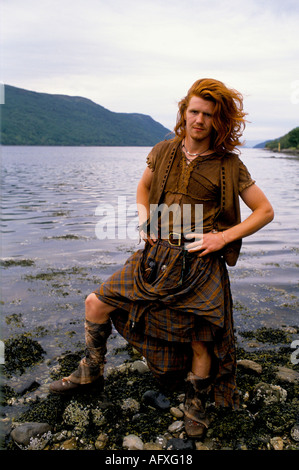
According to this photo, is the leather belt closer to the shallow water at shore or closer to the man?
the man

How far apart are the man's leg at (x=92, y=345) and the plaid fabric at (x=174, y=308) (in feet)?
0.31

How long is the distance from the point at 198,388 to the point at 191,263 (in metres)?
1.18

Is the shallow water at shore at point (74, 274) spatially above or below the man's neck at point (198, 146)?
below

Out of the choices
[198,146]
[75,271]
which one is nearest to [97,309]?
[198,146]

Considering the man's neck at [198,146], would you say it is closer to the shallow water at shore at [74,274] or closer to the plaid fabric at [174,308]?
the plaid fabric at [174,308]

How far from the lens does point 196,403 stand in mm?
3941

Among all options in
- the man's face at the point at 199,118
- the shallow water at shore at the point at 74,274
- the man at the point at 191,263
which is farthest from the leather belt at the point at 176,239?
the shallow water at shore at the point at 74,274

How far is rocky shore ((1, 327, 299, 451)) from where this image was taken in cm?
375

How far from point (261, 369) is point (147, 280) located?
205 centimetres

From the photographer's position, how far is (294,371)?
4934 mm

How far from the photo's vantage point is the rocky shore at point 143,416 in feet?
12.3

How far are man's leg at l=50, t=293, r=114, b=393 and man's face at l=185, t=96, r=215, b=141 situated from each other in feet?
5.82

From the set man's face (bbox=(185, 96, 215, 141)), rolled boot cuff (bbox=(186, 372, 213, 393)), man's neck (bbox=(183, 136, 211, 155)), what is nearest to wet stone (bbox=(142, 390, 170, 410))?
rolled boot cuff (bbox=(186, 372, 213, 393))
